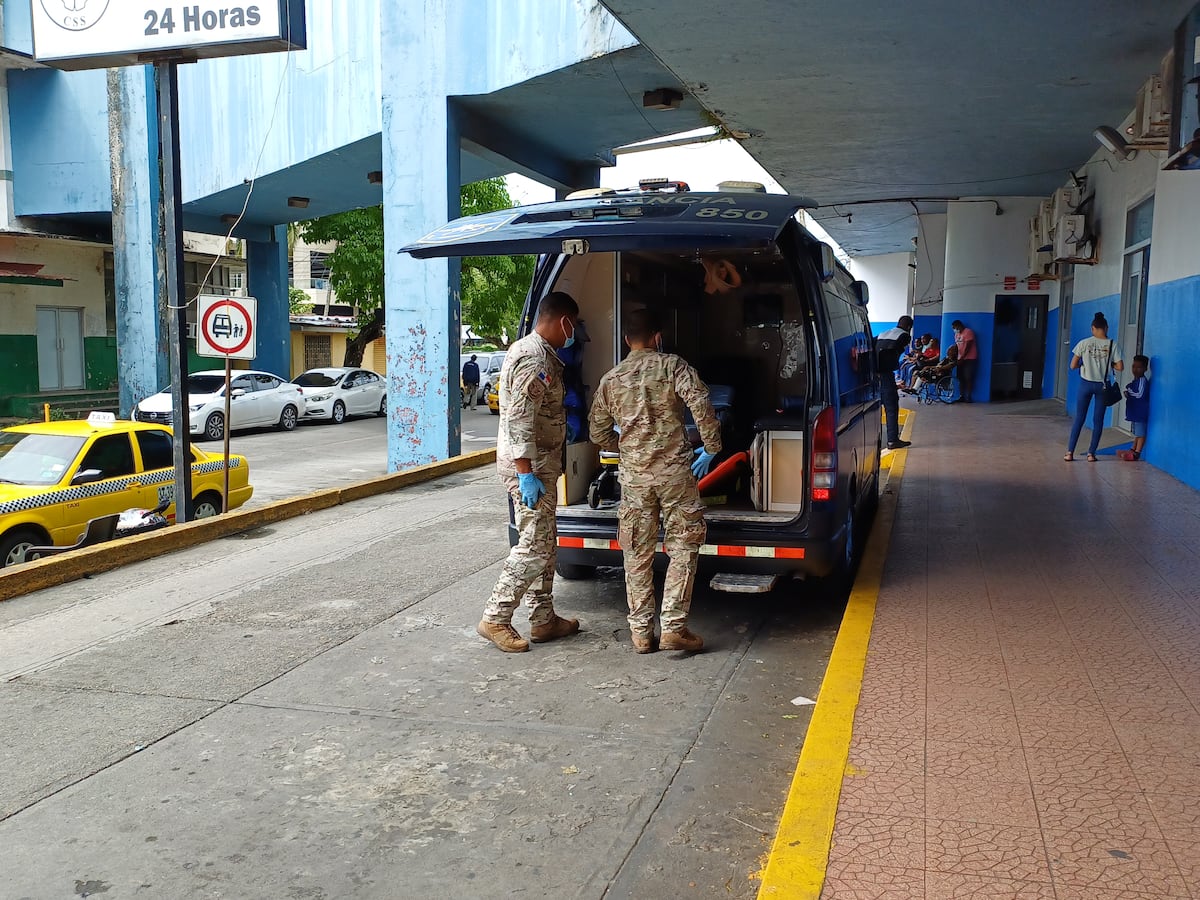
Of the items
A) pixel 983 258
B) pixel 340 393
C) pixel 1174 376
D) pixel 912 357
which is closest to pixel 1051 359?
pixel 983 258

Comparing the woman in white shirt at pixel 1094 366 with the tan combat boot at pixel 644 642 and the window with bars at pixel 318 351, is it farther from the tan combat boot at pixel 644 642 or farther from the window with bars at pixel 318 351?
the window with bars at pixel 318 351

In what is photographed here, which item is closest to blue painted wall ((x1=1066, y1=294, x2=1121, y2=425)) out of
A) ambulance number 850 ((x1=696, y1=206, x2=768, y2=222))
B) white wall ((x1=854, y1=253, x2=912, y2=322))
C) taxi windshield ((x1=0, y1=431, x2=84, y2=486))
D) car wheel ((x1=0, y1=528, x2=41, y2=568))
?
ambulance number 850 ((x1=696, y1=206, x2=768, y2=222))

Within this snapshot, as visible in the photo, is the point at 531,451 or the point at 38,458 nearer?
the point at 531,451

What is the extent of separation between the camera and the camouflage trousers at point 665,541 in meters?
5.45

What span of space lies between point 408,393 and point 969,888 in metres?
Answer: 12.6

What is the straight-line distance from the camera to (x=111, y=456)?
980 cm

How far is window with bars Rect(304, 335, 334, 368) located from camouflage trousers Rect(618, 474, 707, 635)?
37.8 m

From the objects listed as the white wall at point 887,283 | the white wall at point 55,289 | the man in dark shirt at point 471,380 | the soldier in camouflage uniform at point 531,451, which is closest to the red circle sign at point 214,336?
the soldier in camouflage uniform at point 531,451

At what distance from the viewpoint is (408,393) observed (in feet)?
48.6

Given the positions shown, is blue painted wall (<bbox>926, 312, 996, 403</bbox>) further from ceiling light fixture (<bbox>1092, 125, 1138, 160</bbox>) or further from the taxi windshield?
the taxi windshield

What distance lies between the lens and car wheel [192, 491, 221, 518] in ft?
35.0

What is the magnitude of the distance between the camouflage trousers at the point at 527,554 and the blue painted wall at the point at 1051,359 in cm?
1662

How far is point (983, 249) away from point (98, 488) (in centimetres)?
1758

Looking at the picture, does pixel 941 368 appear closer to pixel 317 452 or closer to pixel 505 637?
pixel 317 452
